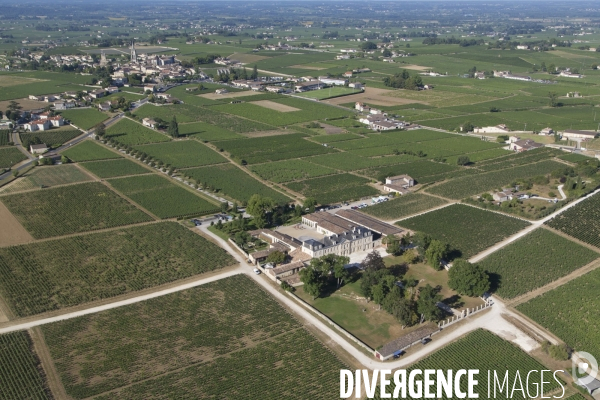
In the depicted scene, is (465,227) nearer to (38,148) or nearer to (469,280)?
(469,280)

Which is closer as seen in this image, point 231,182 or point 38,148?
point 231,182

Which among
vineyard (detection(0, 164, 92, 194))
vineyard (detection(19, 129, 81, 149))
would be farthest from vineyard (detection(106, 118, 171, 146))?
vineyard (detection(0, 164, 92, 194))

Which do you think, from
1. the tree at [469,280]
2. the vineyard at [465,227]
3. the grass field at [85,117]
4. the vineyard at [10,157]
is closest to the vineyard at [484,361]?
the tree at [469,280]

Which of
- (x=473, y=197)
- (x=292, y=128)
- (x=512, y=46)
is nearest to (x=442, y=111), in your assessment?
(x=292, y=128)

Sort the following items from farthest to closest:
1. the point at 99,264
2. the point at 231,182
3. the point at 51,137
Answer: the point at 51,137 < the point at 231,182 < the point at 99,264

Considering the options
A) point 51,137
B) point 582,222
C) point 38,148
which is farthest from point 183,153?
point 582,222

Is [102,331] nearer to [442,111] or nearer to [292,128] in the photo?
[292,128]

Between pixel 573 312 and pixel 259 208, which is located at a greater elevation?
pixel 259 208
